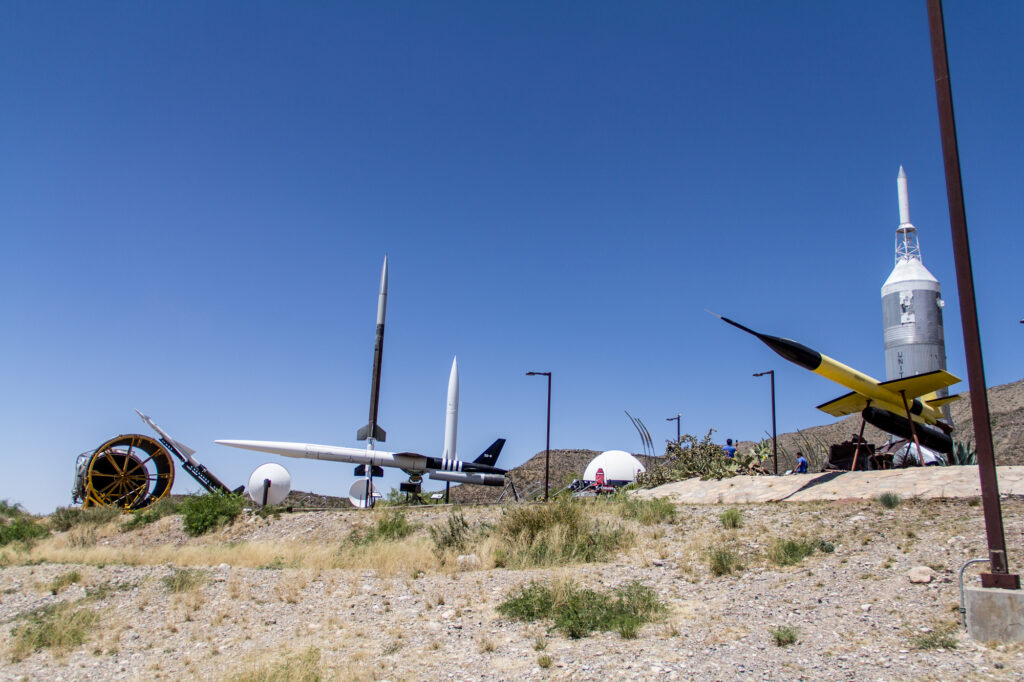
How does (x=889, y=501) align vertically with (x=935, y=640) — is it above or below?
above

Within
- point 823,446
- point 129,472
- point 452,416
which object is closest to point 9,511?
point 129,472

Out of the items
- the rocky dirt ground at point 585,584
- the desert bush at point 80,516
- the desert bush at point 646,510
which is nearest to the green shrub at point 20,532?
the desert bush at point 80,516

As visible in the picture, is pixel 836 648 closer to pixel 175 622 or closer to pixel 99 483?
pixel 175 622

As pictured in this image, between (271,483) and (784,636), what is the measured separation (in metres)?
29.0

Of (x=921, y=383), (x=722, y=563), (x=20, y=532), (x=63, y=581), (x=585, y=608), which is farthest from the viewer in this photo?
(x=20, y=532)

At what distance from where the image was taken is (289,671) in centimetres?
722

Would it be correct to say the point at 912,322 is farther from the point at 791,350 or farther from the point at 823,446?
the point at 823,446

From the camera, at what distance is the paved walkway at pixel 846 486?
14.8m

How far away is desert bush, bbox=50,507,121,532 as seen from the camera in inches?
1082

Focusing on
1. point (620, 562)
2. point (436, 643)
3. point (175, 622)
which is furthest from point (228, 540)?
point (436, 643)

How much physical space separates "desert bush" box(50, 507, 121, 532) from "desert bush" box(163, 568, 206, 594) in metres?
18.1

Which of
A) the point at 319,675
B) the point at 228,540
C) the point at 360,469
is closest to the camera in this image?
the point at 319,675

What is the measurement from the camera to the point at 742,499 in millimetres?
18266

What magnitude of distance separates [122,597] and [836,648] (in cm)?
1158
